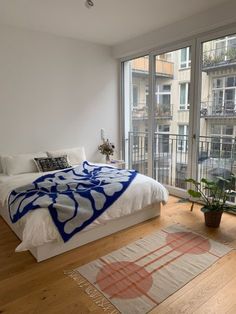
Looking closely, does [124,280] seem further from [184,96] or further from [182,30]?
[182,30]

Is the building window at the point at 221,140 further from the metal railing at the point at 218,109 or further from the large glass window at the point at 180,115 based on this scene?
the metal railing at the point at 218,109

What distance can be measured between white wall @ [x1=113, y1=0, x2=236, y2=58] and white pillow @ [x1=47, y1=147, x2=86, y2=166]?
1.93 meters

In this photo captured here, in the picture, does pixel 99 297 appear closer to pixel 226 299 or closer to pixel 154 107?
pixel 226 299

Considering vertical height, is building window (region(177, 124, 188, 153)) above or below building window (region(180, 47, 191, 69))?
below

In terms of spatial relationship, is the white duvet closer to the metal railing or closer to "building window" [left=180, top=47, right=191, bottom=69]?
the metal railing

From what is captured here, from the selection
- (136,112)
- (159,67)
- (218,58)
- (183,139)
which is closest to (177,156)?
(183,139)

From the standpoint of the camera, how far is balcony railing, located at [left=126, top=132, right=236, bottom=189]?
351 cm

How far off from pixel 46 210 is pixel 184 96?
2.65 metres

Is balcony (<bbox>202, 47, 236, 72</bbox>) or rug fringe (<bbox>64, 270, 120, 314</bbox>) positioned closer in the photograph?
rug fringe (<bbox>64, 270, 120, 314</bbox>)

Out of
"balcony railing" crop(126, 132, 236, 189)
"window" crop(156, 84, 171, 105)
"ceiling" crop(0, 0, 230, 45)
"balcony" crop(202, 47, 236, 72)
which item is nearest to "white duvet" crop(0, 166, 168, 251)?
"balcony railing" crop(126, 132, 236, 189)

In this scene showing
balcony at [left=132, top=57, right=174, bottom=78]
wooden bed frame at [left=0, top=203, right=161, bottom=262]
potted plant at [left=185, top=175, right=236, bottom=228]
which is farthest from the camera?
balcony at [left=132, top=57, right=174, bottom=78]

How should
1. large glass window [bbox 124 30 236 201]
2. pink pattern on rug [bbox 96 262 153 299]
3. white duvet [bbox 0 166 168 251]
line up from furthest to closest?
large glass window [bbox 124 30 236 201] < white duvet [bbox 0 166 168 251] < pink pattern on rug [bbox 96 262 153 299]

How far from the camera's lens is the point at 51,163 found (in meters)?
3.61

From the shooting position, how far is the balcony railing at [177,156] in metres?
3.51
